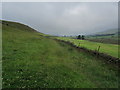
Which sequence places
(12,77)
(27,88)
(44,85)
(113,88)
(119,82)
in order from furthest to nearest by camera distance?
(119,82) < (113,88) < (12,77) < (44,85) < (27,88)

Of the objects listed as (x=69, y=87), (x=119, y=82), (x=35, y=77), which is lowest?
(x=119, y=82)

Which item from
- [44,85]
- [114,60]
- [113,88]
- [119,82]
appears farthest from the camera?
[114,60]

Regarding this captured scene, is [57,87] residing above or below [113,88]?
above

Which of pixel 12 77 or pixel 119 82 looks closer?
pixel 12 77

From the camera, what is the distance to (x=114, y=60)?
1741 cm

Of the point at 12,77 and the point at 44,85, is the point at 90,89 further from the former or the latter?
the point at 12,77

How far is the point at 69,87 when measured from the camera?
813 cm

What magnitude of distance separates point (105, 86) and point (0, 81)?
11.0 metres

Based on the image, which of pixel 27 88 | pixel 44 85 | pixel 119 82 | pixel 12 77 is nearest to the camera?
pixel 27 88

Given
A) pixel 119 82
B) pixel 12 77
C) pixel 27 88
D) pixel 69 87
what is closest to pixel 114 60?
pixel 119 82

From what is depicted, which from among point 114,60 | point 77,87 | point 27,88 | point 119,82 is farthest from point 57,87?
point 114,60

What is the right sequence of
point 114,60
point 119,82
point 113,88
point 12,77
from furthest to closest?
point 114,60
point 119,82
point 113,88
point 12,77

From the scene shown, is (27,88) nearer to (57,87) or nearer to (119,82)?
(57,87)

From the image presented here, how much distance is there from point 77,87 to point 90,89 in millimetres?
1338
